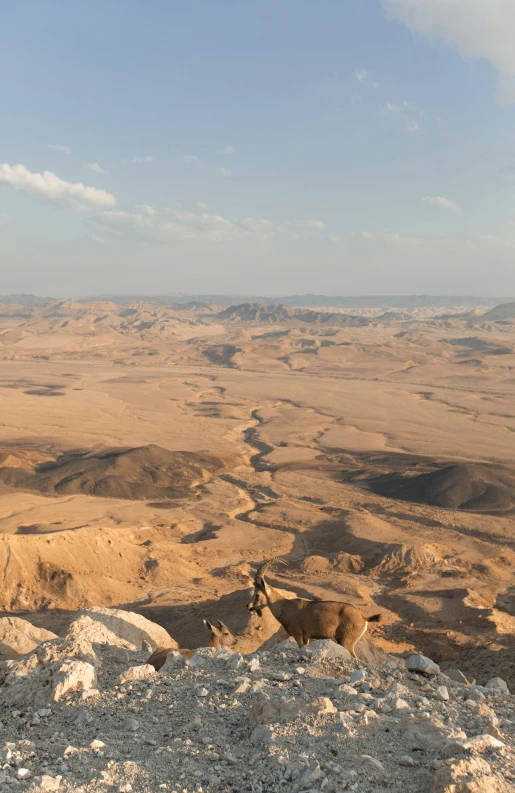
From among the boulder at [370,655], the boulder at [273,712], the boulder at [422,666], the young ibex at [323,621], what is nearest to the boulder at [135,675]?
the boulder at [273,712]

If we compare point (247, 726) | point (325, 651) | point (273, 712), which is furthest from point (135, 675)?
point (325, 651)

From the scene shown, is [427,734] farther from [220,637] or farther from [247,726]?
[220,637]

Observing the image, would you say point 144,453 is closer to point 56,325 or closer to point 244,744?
point 244,744

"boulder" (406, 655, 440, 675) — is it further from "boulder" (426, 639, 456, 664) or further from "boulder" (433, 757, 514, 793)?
"boulder" (426, 639, 456, 664)

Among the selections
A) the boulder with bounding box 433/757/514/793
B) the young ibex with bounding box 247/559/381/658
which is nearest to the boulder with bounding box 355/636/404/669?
the young ibex with bounding box 247/559/381/658

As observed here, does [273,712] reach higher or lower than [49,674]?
higher

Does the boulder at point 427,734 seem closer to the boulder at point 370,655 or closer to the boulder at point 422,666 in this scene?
the boulder at point 422,666
